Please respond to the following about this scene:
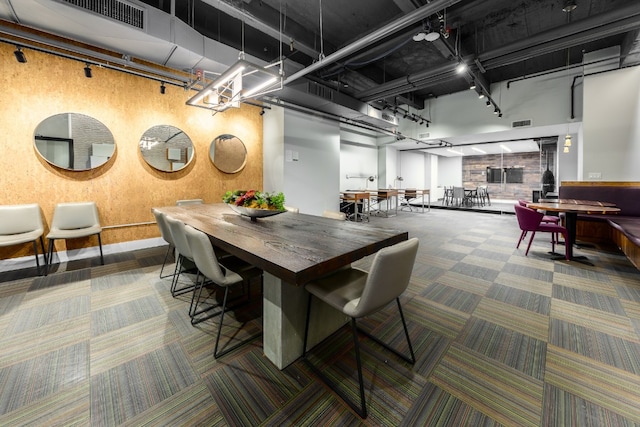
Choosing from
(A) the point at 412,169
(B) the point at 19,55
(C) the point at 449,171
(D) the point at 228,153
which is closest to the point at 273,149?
(D) the point at 228,153

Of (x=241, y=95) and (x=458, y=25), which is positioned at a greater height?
(x=458, y=25)

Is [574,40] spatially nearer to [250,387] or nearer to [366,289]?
[366,289]

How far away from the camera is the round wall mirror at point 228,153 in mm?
5039

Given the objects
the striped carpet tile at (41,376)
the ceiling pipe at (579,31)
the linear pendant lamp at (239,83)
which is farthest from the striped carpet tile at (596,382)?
the ceiling pipe at (579,31)

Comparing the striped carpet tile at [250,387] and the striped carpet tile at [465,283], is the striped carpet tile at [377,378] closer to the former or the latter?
the striped carpet tile at [250,387]

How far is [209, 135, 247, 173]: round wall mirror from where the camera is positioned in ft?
16.5

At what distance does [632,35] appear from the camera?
4.12 meters

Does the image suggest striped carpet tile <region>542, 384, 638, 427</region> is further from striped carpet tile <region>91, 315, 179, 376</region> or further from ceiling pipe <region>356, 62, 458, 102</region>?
ceiling pipe <region>356, 62, 458, 102</region>

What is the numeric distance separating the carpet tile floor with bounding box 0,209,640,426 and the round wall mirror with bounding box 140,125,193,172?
222 cm

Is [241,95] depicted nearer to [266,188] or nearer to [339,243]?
[339,243]

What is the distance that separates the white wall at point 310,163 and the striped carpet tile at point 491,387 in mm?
4610

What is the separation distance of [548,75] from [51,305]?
33.0ft

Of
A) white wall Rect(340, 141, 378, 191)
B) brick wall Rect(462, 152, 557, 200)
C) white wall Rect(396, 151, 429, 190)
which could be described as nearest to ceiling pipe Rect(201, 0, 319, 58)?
white wall Rect(340, 141, 378, 191)

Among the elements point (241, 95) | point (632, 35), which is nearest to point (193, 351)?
point (241, 95)
